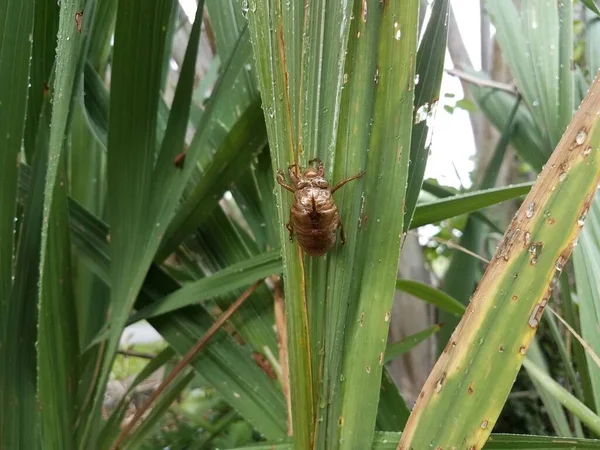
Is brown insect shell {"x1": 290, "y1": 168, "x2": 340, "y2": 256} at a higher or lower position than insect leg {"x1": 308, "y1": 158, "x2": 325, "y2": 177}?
lower

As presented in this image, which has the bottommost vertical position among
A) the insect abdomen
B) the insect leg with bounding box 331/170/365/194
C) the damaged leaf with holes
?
the damaged leaf with holes

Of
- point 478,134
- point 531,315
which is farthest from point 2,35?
→ point 478,134

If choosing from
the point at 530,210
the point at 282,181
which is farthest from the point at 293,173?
the point at 530,210

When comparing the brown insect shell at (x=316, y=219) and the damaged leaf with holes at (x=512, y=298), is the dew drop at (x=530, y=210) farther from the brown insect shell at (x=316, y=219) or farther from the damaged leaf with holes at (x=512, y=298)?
the brown insect shell at (x=316, y=219)

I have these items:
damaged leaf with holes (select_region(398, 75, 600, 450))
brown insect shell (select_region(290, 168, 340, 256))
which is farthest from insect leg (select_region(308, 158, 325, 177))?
damaged leaf with holes (select_region(398, 75, 600, 450))

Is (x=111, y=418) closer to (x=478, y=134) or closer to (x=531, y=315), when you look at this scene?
(x=531, y=315)

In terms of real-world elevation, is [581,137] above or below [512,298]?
above

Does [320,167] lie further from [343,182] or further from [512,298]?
[512,298]

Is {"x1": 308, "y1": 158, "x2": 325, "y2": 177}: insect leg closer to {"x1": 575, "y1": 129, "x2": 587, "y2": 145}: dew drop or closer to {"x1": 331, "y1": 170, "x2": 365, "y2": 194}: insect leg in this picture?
{"x1": 331, "y1": 170, "x2": 365, "y2": 194}: insect leg
